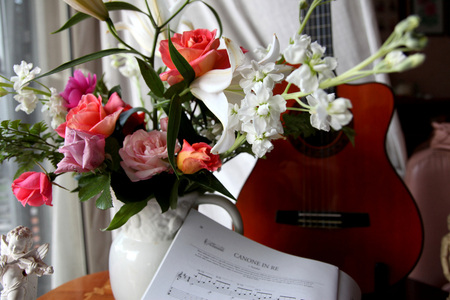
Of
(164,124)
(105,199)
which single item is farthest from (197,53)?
(105,199)

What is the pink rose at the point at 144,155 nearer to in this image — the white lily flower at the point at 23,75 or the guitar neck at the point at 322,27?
the white lily flower at the point at 23,75

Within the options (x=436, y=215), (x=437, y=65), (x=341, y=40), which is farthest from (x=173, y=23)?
(x=437, y=65)

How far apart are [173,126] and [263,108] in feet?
0.45

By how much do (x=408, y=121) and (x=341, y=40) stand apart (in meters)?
0.99

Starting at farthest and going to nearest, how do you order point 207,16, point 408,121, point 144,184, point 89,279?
point 408,121
point 207,16
point 89,279
point 144,184

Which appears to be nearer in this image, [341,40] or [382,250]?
[382,250]

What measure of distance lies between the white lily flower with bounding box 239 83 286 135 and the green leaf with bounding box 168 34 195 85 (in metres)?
0.12

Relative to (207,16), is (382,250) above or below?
below

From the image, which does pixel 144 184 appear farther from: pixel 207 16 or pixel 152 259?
pixel 207 16

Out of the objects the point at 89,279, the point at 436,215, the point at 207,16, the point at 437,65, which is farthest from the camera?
the point at 437,65

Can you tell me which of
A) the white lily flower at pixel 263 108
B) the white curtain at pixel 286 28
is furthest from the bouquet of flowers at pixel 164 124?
the white curtain at pixel 286 28

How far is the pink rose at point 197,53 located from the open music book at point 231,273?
27 cm

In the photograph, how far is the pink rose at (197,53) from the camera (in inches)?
17.2

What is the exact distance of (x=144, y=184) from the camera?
20.1 inches
